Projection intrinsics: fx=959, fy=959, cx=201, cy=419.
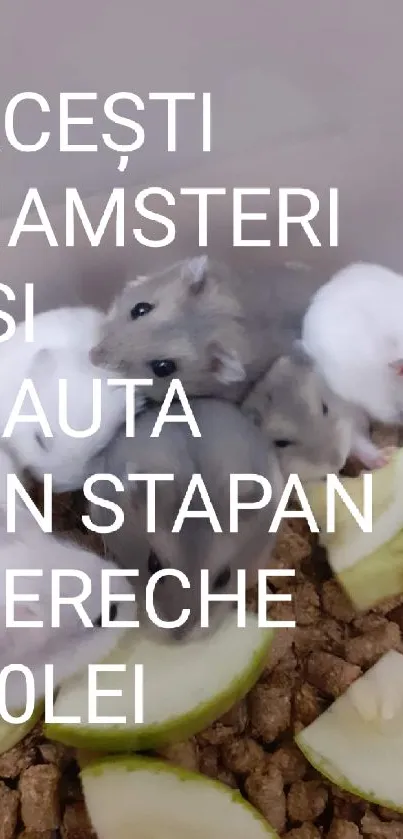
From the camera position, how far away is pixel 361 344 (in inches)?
34.6

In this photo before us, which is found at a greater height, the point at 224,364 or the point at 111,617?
the point at 224,364

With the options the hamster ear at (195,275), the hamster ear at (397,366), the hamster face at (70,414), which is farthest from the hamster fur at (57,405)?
the hamster ear at (397,366)

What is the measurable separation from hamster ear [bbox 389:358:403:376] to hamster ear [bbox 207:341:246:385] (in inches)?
5.7

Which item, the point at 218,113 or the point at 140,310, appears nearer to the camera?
the point at 140,310

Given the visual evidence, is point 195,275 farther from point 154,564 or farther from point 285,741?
point 285,741

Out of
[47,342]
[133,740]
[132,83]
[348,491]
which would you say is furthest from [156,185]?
[133,740]

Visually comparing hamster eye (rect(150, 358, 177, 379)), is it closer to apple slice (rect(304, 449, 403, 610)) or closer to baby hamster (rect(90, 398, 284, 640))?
baby hamster (rect(90, 398, 284, 640))

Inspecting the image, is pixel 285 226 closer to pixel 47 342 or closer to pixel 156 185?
pixel 156 185

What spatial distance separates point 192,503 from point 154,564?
0.06 meters

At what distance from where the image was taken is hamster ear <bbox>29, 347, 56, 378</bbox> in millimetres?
840

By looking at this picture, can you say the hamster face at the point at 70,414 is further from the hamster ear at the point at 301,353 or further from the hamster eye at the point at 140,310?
the hamster ear at the point at 301,353

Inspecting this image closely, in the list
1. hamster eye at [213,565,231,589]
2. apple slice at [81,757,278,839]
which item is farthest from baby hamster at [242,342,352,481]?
apple slice at [81,757,278,839]

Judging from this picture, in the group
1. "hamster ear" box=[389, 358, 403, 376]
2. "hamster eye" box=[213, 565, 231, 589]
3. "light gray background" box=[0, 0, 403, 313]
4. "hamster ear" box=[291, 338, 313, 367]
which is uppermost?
"light gray background" box=[0, 0, 403, 313]

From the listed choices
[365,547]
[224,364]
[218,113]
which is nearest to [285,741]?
[365,547]
